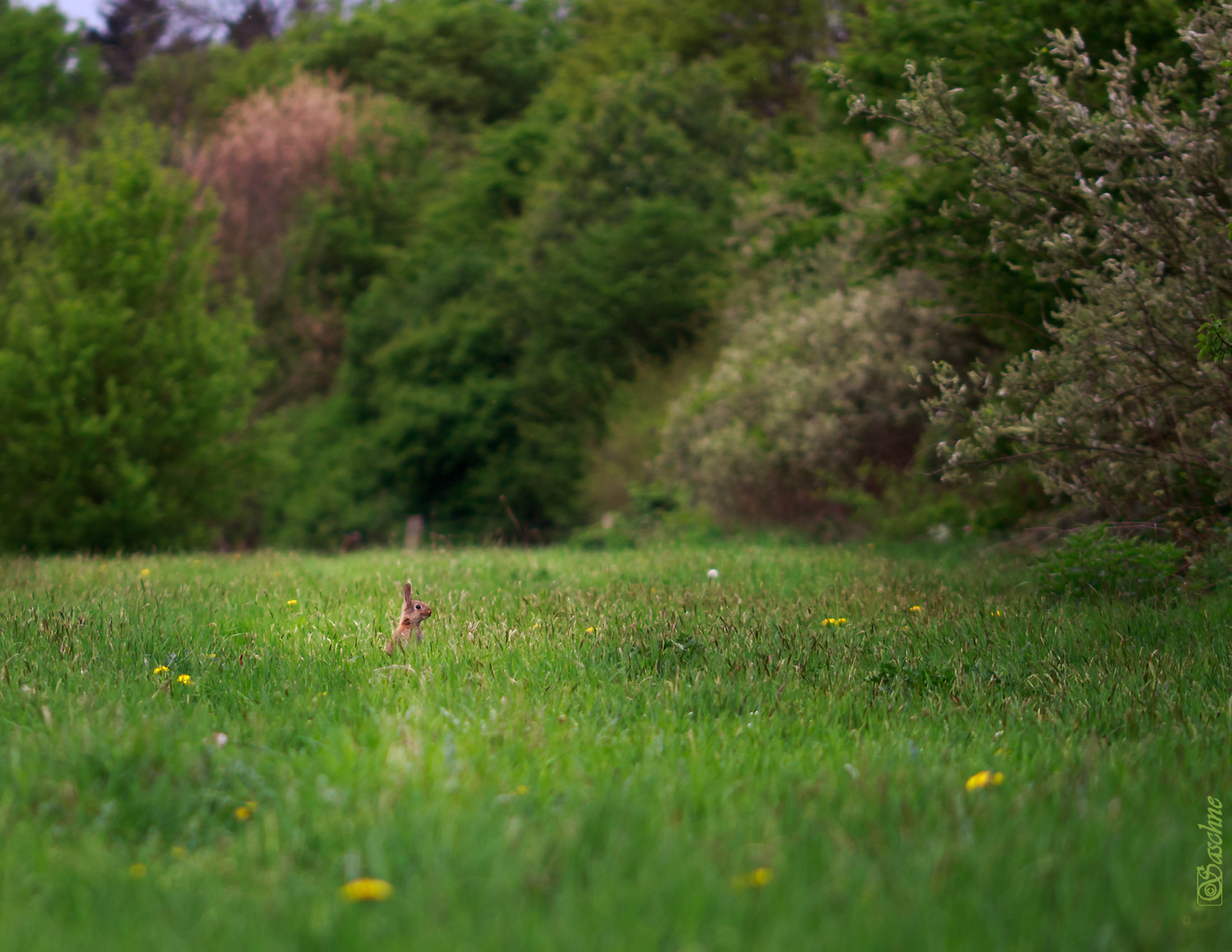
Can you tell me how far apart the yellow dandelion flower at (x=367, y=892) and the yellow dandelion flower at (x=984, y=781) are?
1.87 m

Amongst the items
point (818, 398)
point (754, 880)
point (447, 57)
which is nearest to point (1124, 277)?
point (754, 880)

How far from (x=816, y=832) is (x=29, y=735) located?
266 centimetres

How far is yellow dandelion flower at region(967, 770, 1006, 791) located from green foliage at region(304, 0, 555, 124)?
44198mm

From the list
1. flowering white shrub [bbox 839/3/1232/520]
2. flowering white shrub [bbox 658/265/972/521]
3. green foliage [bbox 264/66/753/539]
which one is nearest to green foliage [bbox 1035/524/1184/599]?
flowering white shrub [bbox 839/3/1232/520]

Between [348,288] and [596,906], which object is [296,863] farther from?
[348,288]

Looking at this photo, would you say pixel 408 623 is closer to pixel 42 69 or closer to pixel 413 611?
pixel 413 611

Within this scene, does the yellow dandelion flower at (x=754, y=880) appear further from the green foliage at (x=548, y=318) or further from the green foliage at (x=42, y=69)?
the green foliage at (x=42, y=69)

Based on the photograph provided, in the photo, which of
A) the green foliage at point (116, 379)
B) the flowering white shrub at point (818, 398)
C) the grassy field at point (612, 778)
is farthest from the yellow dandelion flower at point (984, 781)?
the green foliage at point (116, 379)

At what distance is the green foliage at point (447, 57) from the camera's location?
145 feet

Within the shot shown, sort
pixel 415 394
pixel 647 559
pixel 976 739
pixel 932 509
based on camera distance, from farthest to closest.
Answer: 1. pixel 415 394
2. pixel 932 509
3. pixel 647 559
4. pixel 976 739

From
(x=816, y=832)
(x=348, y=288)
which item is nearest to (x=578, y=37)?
(x=348, y=288)

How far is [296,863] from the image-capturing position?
110 inches

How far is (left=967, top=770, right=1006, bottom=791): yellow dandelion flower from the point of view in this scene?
130 inches

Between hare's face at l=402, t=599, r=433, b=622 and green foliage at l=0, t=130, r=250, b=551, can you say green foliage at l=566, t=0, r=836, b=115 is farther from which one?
hare's face at l=402, t=599, r=433, b=622
